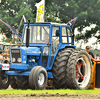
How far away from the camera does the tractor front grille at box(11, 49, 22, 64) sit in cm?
1295

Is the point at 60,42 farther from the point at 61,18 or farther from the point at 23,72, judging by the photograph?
the point at 61,18

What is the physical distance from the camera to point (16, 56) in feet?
42.6

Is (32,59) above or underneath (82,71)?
above

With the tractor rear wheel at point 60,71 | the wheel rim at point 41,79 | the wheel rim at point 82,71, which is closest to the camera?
the wheel rim at point 41,79

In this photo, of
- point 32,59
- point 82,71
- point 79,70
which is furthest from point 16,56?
point 82,71

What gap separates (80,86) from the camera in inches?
539

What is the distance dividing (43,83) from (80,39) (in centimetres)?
2927

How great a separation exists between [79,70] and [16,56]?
2620mm

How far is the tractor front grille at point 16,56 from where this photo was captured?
510 inches

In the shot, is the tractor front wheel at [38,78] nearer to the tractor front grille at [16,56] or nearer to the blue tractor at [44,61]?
the blue tractor at [44,61]

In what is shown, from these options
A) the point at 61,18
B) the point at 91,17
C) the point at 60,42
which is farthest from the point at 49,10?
the point at 60,42

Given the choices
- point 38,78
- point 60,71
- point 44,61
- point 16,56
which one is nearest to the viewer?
point 38,78

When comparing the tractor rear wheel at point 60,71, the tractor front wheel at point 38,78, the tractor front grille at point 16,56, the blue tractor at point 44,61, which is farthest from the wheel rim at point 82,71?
the tractor front grille at point 16,56

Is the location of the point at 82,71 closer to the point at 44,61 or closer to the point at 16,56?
the point at 44,61
